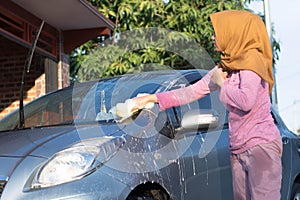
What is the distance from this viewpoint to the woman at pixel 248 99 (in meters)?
2.73

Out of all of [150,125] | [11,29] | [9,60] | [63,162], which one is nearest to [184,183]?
[150,125]

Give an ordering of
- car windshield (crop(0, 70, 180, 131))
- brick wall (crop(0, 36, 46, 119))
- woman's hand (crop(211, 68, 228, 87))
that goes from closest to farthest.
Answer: woman's hand (crop(211, 68, 228, 87))
car windshield (crop(0, 70, 180, 131))
brick wall (crop(0, 36, 46, 119))

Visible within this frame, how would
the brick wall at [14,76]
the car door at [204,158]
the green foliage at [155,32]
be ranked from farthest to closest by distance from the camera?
the green foliage at [155,32] < the brick wall at [14,76] < the car door at [204,158]

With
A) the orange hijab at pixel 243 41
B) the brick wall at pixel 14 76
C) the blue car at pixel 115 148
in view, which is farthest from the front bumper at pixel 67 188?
the brick wall at pixel 14 76

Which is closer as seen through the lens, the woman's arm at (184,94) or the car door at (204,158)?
the woman's arm at (184,94)

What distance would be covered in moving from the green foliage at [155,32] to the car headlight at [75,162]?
573 cm

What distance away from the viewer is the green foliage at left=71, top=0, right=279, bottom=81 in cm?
940

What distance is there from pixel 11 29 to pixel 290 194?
183 inches

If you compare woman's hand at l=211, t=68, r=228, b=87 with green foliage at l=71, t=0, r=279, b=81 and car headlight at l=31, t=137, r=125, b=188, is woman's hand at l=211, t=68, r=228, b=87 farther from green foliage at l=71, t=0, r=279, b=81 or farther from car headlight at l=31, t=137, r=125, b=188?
green foliage at l=71, t=0, r=279, b=81

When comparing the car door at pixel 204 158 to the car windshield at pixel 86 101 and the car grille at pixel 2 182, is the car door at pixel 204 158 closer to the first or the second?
the car windshield at pixel 86 101

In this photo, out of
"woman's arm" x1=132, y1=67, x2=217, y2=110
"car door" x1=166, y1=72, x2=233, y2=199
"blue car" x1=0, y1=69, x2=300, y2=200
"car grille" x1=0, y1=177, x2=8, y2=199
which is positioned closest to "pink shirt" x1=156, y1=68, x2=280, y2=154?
"woman's arm" x1=132, y1=67, x2=217, y2=110

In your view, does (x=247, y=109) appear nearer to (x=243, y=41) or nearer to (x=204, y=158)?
(x=243, y=41)

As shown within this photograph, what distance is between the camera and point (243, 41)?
8.93 ft

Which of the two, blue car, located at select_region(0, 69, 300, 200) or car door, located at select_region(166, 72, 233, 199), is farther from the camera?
car door, located at select_region(166, 72, 233, 199)
